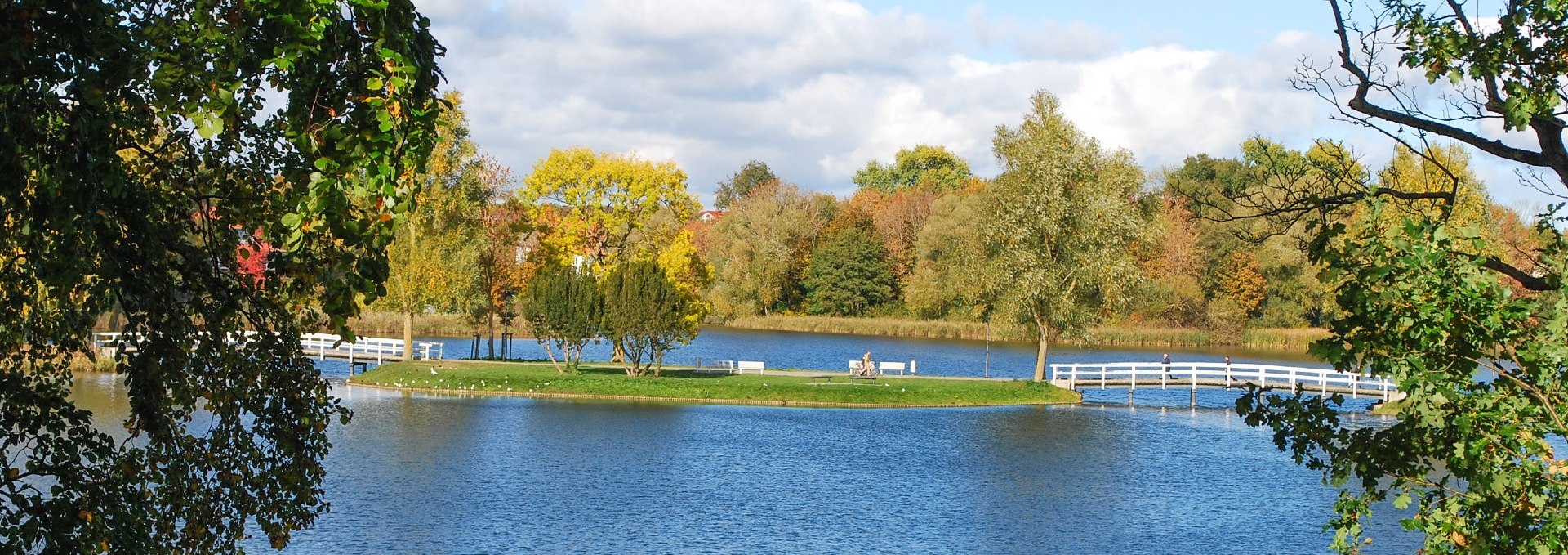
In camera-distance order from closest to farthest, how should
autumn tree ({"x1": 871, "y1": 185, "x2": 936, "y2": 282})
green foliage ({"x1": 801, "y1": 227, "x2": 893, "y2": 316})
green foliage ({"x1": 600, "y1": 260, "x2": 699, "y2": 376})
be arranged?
green foliage ({"x1": 600, "y1": 260, "x2": 699, "y2": 376}) < green foliage ({"x1": 801, "y1": 227, "x2": 893, "y2": 316}) < autumn tree ({"x1": 871, "y1": 185, "x2": 936, "y2": 282})

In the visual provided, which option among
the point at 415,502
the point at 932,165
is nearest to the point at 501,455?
the point at 415,502

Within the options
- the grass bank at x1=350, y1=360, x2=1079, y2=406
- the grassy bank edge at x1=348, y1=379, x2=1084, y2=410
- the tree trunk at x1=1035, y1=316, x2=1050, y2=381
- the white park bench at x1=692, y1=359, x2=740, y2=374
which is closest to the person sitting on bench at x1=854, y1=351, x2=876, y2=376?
the grass bank at x1=350, y1=360, x2=1079, y2=406

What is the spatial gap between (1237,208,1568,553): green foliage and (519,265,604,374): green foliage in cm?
3291

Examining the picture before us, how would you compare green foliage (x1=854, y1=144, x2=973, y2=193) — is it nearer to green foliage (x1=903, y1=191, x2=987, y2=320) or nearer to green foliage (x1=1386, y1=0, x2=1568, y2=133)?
green foliage (x1=903, y1=191, x2=987, y2=320)

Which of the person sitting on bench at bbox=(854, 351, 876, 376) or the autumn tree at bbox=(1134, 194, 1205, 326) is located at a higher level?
the autumn tree at bbox=(1134, 194, 1205, 326)

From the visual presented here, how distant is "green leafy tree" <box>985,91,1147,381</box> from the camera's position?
41344 mm

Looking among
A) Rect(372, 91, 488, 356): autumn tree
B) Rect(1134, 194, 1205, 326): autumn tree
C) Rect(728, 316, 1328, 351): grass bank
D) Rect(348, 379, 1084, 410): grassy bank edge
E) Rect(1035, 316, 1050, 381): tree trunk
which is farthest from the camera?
Rect(1134, 194, 1205, 326): autumn tree

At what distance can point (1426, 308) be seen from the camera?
7496mm

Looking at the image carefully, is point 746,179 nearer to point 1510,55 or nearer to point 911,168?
point 911,168

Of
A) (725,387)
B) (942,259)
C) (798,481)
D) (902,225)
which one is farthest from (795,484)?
(902,225)

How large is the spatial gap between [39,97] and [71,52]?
0.27 m

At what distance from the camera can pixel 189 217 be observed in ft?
→ 28.2

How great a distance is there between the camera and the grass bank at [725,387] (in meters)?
38.9

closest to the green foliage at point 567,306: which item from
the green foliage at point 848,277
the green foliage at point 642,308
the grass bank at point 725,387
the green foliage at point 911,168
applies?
the green foliage at point 642,308
